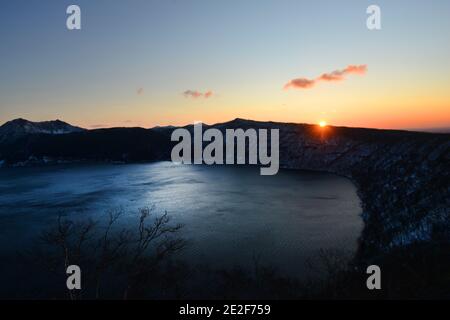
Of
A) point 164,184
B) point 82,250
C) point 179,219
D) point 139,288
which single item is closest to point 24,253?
point 82,250

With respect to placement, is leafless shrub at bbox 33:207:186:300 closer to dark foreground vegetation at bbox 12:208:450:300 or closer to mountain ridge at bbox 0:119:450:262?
dark foreground vegetation at bbox 12:208:450:300

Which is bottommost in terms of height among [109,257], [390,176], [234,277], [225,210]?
[234,277]

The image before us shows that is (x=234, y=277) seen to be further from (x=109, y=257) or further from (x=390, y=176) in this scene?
(x=390, y=176)

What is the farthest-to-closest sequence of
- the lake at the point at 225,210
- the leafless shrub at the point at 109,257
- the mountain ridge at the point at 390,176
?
the lake at the point at 225,210
the mountain ridge at the point at 390,176
the leafless shrub at the point at 109,257

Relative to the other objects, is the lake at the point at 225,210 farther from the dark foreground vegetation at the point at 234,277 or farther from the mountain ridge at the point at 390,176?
the mountain ridge at the point at 390,176

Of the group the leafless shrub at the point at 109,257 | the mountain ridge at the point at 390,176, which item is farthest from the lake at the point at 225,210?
the leafless shrub at the point at 109,257

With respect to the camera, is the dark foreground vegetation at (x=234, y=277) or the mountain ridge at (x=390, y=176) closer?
the dark foreground vegetation at (x=234, y=277)

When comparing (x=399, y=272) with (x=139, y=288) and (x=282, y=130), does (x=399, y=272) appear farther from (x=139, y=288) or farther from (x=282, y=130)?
(x=282, y=130)

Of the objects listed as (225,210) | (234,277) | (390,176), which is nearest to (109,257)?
(234,277)

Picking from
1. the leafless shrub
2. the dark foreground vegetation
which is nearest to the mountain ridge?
the dark foreground vegetation

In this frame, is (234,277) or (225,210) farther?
(225,210)
